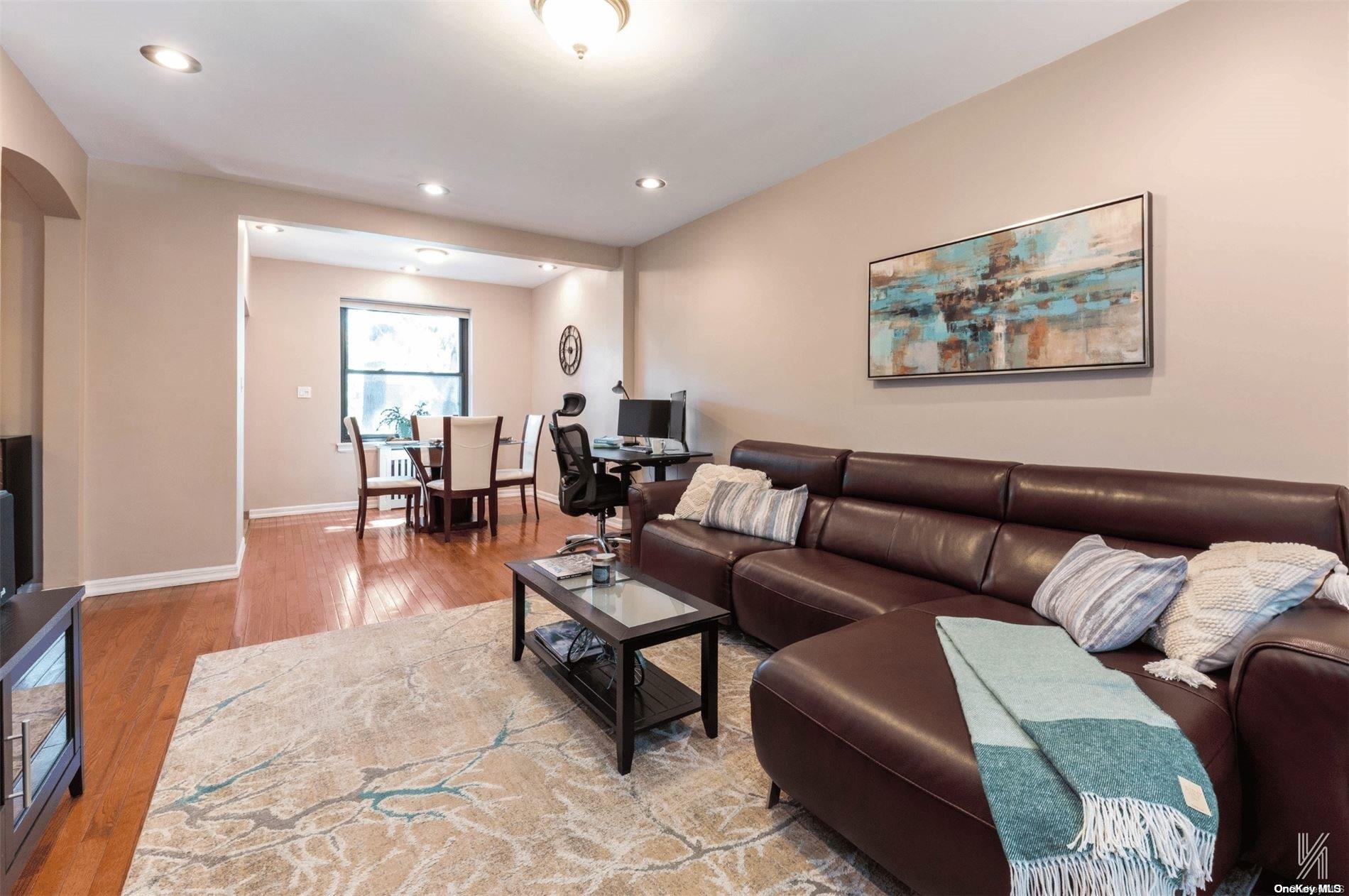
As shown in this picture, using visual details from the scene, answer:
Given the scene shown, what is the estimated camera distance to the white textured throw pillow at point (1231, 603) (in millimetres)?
1440

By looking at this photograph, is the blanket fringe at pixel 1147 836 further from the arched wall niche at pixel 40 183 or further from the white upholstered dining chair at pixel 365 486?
the white upholstered dining chair at pixel 365 486

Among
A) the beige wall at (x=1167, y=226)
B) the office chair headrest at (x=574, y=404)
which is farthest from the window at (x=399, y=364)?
the beige wall at (x=1167, y=226)

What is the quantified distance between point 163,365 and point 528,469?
310cm

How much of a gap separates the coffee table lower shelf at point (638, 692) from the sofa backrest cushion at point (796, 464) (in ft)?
4.43

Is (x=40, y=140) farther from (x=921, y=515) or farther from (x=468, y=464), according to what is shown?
(x=921, y=515)

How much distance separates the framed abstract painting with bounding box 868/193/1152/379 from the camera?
2.25m

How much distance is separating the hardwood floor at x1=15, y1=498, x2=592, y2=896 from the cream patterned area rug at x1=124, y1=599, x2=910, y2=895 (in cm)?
10

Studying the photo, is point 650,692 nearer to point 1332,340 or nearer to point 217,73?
point 1332,340

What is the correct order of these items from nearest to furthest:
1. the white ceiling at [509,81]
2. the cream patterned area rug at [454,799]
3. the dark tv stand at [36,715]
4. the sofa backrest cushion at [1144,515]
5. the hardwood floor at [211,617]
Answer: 1. the dark tv stand at [36,715]
2. the cream patterned area rug at [454,799]
3. the hardwood floor at [211,617]
4. the sofa backrest cushion at [1144,515]
5. the white ceiling at [509,81]

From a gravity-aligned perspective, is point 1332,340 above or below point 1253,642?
above

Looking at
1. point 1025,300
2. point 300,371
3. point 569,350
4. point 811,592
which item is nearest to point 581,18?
point 1025,300

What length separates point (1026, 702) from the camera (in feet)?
4.16

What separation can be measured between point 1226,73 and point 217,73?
13.0 ft

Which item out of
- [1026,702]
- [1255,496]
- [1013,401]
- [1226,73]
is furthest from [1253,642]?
[1226,73]
